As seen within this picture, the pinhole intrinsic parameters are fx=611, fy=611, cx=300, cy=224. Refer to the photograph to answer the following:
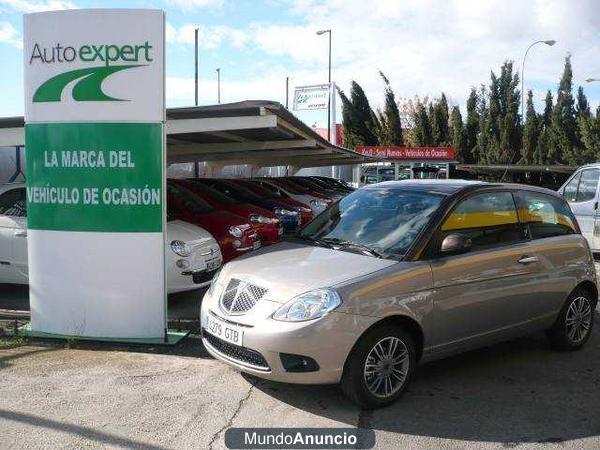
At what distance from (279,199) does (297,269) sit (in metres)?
8.66

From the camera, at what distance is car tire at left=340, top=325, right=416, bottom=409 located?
165 inches

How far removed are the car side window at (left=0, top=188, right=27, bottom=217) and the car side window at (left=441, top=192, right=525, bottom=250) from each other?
536cm

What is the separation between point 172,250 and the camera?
23.2ft

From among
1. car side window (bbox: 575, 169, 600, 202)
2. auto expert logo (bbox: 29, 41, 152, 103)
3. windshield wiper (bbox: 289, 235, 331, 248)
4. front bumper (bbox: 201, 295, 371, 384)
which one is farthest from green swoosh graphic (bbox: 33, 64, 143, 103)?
car side window (bbox: 575, 169, 600, 202)

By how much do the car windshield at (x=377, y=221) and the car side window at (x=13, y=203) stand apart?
13.1 ft

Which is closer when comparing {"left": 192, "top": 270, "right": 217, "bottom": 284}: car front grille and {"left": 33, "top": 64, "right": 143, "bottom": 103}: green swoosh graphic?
{"left": 33, "top": 64, "right": 143, "bottom": 103}: green swoosh graphic

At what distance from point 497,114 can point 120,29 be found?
4272 centimetres

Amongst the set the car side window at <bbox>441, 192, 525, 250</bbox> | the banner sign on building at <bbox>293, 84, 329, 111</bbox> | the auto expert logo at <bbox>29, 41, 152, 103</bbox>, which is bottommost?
the car side window at <bbox>441, 192, 525, 250</bbox>

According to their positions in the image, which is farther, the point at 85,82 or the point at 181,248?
the point at 181,248

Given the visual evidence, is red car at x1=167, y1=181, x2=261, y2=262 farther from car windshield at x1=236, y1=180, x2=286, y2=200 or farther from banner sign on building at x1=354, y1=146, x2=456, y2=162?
banner sign on building at x1=354, y1=146, x2=456, y2=162

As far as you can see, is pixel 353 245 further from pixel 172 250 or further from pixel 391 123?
pixel 391 123

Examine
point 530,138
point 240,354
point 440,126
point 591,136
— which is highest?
point 440,126

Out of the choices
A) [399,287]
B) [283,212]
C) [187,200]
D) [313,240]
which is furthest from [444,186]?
[283,212]

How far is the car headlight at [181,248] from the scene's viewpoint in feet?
23.3
